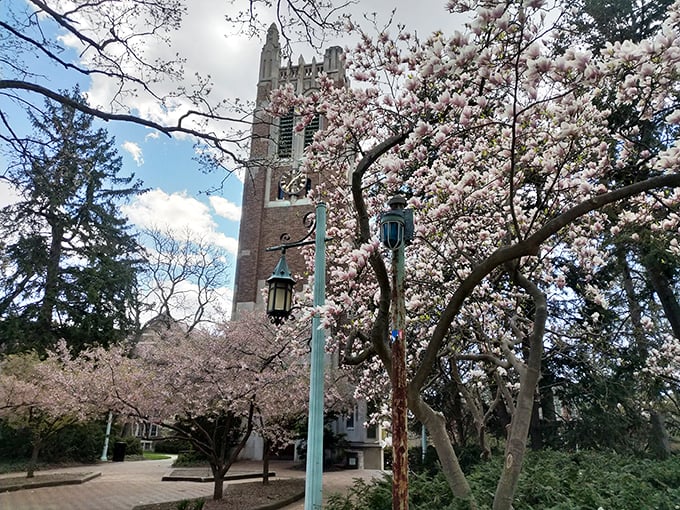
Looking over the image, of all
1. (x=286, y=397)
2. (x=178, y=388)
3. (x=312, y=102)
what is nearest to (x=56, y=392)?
(x=178, y=388)

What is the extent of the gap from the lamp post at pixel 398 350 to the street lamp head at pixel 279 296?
1931 millimetres

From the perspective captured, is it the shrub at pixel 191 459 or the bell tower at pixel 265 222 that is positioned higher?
the bell tower at pixel 265 222

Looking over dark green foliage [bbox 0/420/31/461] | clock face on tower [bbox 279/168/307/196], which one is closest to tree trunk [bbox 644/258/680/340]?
clock face on tower [bbox 279/168/307/196]

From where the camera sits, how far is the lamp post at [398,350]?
108 inches

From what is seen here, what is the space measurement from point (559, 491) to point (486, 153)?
3.40 meters

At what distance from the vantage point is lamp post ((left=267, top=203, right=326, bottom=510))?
372 centimetres

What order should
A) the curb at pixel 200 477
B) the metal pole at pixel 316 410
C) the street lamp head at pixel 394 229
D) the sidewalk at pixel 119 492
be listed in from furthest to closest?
1. the curb at pixel 200 477
2. the sidewalk at pixel 119 492
3. the metal pole at pixel 316 410
4. the street lamp head at pixel 394 229

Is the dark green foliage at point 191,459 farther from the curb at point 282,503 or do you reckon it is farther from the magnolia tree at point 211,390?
the magnolia tree at point 211,390

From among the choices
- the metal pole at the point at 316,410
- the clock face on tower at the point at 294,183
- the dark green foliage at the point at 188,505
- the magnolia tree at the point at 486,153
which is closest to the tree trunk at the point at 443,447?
the magnolia tree at the point at 486,153

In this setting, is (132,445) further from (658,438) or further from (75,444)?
(658,438)

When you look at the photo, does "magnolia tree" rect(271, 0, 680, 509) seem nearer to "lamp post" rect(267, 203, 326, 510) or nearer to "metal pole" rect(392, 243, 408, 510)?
"lamp post" rect(267, 203, 326, 510)

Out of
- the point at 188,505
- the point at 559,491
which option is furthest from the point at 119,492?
the point at 559,491

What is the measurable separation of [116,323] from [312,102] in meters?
19.8

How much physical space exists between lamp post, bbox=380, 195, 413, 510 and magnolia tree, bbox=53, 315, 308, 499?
4793mm
